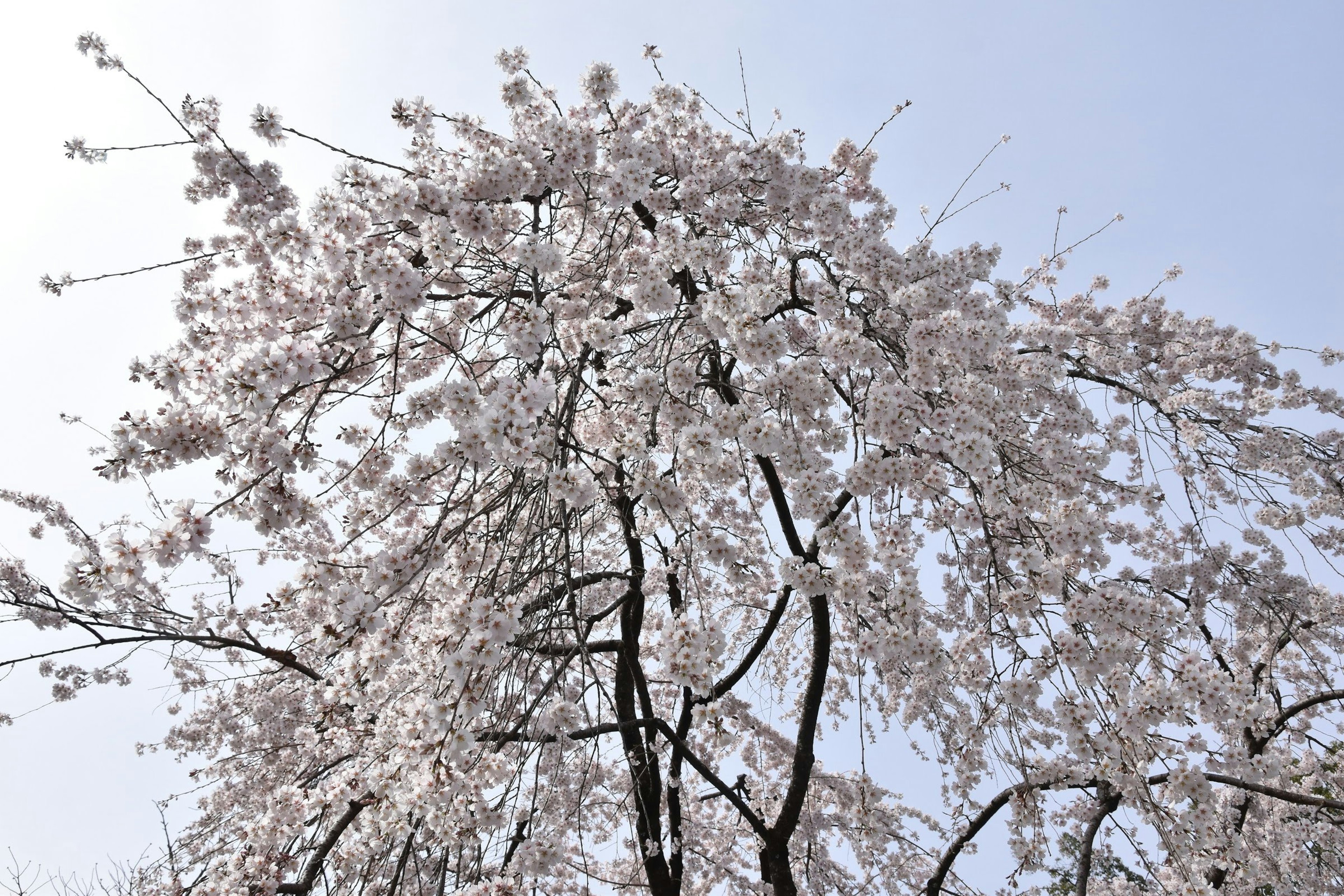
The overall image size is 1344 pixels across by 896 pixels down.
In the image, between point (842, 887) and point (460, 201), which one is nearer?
point (460, 201)

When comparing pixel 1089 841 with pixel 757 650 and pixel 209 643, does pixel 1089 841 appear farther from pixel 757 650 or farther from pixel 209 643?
pixel 209 643

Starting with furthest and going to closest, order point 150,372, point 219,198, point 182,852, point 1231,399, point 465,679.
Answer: point 1231,399
point 182,852
point 219,198
point 150,372
point 465,679

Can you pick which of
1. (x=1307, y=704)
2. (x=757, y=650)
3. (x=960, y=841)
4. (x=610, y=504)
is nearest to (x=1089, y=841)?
(x=960, y=841)

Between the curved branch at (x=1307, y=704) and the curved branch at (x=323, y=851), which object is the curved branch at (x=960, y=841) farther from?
the curved branch at (x=323, y=851)

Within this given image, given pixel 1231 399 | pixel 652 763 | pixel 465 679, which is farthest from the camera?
pixel 1231 399

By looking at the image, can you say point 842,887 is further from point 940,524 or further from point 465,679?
point 465,679

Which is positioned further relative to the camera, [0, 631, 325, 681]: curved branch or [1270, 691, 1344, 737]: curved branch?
[1270, 691, 1344, 737]: curved branch

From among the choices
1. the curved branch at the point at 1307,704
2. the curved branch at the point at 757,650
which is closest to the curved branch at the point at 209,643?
the curved branch at the point at 757,650

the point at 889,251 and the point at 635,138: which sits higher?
the point at 635,138

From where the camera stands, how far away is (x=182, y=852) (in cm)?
505

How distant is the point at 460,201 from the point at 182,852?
5.41m

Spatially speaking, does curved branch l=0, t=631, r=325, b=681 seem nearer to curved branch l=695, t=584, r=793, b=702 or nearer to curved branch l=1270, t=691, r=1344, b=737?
curved branch l=695, t=584, r=793, b=702

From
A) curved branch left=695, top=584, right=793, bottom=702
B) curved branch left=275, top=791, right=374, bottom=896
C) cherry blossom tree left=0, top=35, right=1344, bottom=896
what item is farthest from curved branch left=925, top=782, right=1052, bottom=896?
curved branch left=275, top=791, right=374, bottom=896

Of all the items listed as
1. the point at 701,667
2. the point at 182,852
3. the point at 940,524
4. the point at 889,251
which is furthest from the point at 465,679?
the point at 182,852
